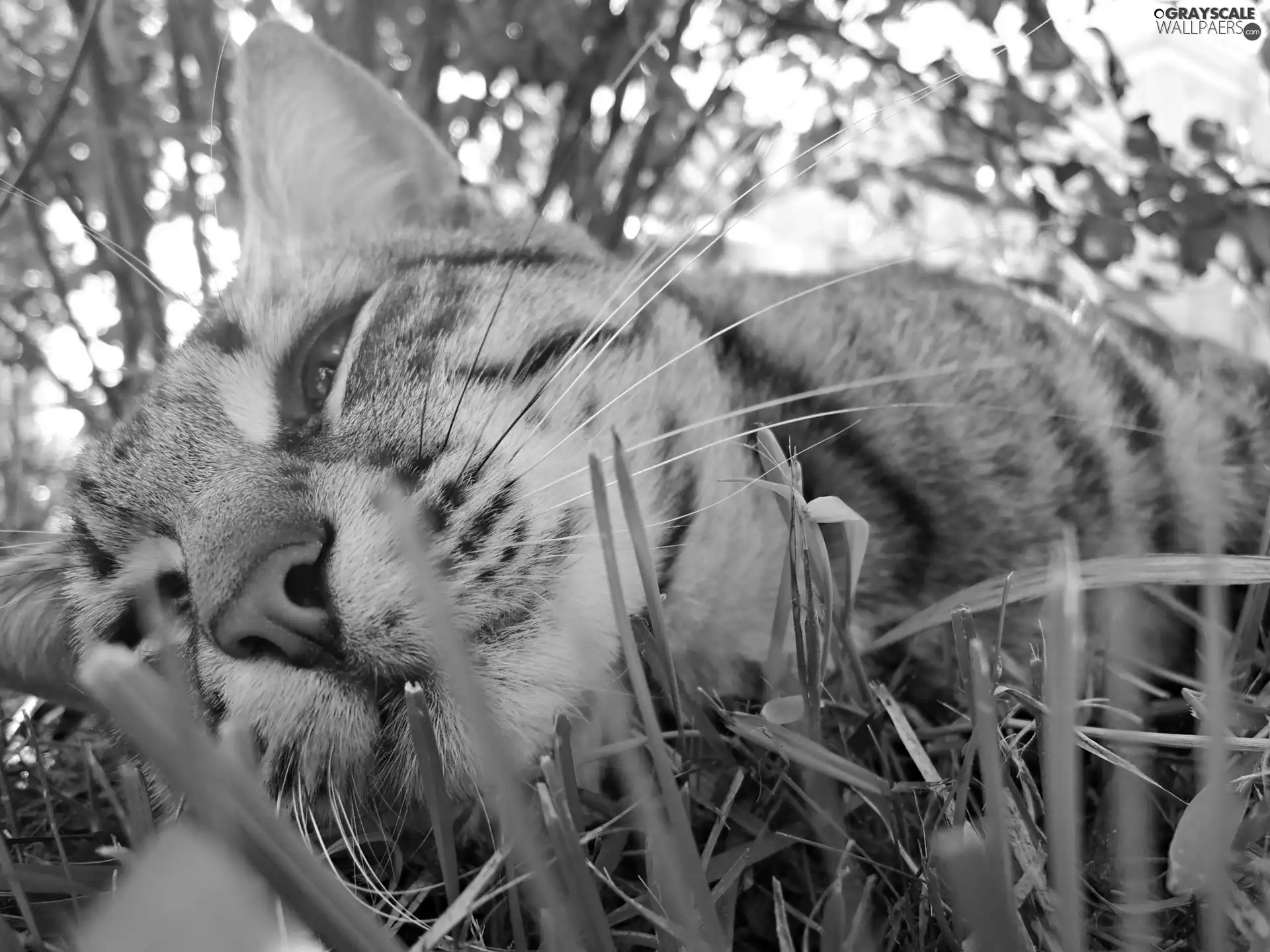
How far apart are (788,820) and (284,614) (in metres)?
0.48

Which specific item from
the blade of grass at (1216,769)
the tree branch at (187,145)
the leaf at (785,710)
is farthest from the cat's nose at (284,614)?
the tree branch at (187,145)

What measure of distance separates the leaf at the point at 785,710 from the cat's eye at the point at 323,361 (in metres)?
0.64

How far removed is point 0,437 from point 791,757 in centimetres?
390

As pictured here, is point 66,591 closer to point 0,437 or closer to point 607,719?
point 607,719

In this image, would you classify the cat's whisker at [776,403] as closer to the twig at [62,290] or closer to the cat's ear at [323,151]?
the cat's ear at [323,151]

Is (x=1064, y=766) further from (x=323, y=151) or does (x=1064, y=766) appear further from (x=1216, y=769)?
(x=323, y=151)

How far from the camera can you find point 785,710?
2.25 feet

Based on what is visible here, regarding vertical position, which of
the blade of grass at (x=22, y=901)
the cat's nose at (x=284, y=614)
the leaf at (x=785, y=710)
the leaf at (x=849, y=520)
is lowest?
the leaf at (x=785, y=710)

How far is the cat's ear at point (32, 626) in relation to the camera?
109 centimetres

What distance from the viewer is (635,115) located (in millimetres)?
2164

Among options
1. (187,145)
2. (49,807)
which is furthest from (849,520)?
(187,145)

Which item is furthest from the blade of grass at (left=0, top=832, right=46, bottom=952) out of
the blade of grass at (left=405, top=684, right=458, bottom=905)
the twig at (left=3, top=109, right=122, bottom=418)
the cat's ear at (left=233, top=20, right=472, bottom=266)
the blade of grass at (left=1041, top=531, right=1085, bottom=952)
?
the twig at (left=3, top=109, right=122, bottom=418)

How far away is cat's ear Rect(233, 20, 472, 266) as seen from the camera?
51.1 inches

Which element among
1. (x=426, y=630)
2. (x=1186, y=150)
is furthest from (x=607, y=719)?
(x=1186, y=150)
